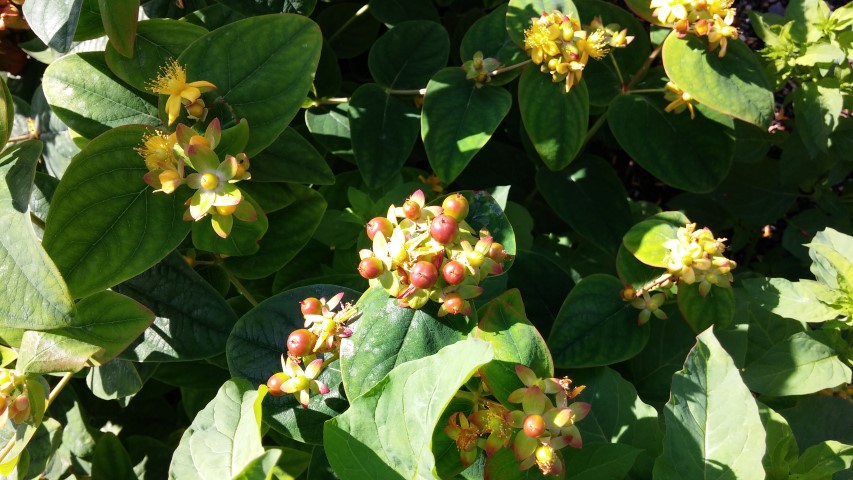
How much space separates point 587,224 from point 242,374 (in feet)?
2.43

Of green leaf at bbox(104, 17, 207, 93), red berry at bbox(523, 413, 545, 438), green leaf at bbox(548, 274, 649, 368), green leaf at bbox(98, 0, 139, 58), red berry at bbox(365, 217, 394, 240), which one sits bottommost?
green leaf at bbox(548, 274, 649, 368)

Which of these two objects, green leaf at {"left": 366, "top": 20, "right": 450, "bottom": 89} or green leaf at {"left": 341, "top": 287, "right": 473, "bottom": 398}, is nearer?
green leaf at {"left": 341, "top": 287, "right": 473, "bottom": 398}

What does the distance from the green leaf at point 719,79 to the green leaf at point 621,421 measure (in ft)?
1.63

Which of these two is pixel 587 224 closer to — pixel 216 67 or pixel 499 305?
pixel 499 305

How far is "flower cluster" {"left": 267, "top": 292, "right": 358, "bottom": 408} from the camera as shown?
808 mm

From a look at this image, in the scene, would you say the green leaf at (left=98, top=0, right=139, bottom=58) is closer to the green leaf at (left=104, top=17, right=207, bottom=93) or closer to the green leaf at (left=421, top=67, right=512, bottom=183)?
the green leaf at (left=104, top=17, right=207, bottom=93)

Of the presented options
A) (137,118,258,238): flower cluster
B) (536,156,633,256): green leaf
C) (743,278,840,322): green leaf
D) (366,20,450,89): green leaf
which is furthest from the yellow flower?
(743,278,840,322): green leaf

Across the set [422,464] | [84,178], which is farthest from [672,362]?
[84,178]

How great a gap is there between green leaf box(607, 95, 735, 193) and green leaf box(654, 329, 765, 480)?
56 centimetres

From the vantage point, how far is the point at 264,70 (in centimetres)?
95

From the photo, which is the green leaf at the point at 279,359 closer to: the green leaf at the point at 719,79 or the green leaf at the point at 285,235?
the green leaf at the point at 285,235

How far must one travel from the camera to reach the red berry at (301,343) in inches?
31.4

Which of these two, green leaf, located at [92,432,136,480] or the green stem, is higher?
the green stem

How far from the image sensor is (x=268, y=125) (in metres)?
0.94
